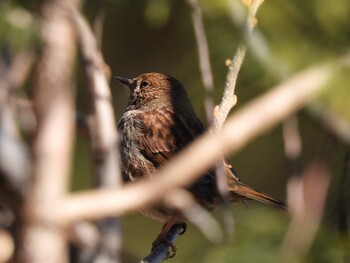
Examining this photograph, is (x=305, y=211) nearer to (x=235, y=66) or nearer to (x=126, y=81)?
(x=235, y=66)

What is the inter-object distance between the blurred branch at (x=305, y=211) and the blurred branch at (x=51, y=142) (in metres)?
0.76

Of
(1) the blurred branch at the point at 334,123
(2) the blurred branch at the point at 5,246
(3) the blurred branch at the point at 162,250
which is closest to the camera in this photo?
(2) the blurred branch at the point at 5,246

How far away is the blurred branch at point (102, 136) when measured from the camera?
1.92 m

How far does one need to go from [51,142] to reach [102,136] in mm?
516

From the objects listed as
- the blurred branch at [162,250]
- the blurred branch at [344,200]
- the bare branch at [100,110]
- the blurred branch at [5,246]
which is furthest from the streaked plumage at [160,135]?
the blurred branch at [5,246]

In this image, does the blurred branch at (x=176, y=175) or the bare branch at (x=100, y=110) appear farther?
the bare branch at (x=100, y=110)

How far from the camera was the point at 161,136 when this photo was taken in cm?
588

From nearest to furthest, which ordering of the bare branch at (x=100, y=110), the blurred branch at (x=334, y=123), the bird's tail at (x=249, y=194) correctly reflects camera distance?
1. the bare branch at (x=100, y=110)
2. the blurred branch at (x=334, y=123)
3. the bird's tail at (x=249, y=194)

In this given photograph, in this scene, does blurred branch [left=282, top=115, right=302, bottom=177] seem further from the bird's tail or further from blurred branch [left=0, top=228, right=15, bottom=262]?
the bird's tail

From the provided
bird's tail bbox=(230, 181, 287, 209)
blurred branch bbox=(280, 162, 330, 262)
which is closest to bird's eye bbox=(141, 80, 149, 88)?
bird's tail bbox=(230, 181, 287, 209)

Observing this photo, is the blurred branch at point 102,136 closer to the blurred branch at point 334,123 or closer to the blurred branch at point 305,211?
the blurred branch at point 305,211

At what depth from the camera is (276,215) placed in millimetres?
2699

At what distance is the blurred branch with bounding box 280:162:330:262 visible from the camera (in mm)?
2217

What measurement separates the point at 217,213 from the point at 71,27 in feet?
12.2
